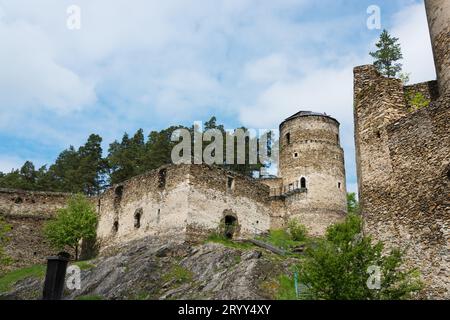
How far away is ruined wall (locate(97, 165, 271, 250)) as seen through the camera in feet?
89.2

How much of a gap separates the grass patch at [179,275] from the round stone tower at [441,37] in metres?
13.3

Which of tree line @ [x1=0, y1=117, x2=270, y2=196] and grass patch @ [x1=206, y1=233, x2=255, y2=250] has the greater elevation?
tree line @ [x1=0, y1=117, x2=270, y2=196]

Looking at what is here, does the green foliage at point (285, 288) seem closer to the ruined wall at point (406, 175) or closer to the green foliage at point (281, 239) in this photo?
the ruined wall at point (406, 175)

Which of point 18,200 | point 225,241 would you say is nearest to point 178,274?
point 225,241

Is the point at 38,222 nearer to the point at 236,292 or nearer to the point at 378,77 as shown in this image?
the point at 236,292

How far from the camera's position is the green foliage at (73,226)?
33.2 m

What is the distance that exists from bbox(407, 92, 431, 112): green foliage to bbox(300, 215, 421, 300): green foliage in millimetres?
4787

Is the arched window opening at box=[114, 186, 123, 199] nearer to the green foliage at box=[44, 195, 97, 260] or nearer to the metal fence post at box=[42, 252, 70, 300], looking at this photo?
the green foliage at box=[44, 195, 97, 260]

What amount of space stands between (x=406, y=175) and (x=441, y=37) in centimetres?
513

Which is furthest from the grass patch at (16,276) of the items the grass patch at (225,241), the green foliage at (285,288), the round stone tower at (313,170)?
the round stone tower at (313,170)

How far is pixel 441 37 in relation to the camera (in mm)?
14570

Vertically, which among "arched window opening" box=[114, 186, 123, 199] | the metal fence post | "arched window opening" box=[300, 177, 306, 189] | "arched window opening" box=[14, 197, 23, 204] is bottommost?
the metal fence post

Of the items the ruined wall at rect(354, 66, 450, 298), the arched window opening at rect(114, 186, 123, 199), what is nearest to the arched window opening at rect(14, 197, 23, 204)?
the arched window opening at rect(114, 186, 123, 199)
